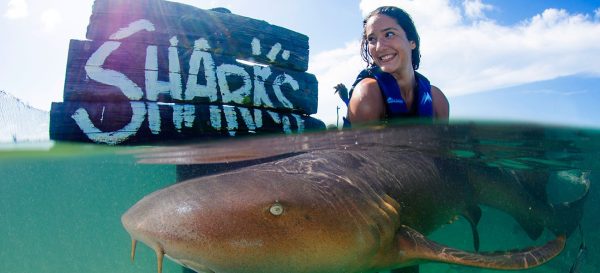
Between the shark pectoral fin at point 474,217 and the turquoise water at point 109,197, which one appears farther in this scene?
the turquoise water at point 109,197

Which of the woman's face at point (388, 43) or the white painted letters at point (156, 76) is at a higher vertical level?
the woman's face at point (388, 43)

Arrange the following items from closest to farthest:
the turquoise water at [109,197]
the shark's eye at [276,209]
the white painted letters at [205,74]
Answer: the shark's eye at [276,209] → the white painted letters at [205,74] → the turquoise water at [109,197]


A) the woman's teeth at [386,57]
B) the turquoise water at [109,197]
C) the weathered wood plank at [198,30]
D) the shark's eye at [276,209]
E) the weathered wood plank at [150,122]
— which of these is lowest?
the turquoise water at [109,197]

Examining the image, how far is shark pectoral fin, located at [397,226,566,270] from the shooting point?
2389 millimetres

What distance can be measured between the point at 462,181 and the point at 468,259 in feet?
9.04

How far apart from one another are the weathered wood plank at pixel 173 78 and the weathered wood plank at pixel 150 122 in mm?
114

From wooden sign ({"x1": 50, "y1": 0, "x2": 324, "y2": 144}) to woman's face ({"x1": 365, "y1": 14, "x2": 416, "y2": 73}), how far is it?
131cm

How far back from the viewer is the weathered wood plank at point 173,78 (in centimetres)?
408

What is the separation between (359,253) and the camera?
7.56ft

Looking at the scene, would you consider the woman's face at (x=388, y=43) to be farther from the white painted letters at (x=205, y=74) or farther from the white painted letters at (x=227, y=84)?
the white painted letters at (x=205, y=74)

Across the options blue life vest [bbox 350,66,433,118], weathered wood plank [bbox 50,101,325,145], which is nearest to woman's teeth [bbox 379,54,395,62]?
blue life vest [bbox 350,66,433,118]

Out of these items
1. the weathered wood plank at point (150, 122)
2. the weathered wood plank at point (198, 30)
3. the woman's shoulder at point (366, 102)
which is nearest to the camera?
the weathered wood plank at point (150, 122)

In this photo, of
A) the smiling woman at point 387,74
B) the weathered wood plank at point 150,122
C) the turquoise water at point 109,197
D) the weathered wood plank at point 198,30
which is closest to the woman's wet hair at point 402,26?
the smiling woman at point 387,74

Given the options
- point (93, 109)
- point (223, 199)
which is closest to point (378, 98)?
point (223, 199)
